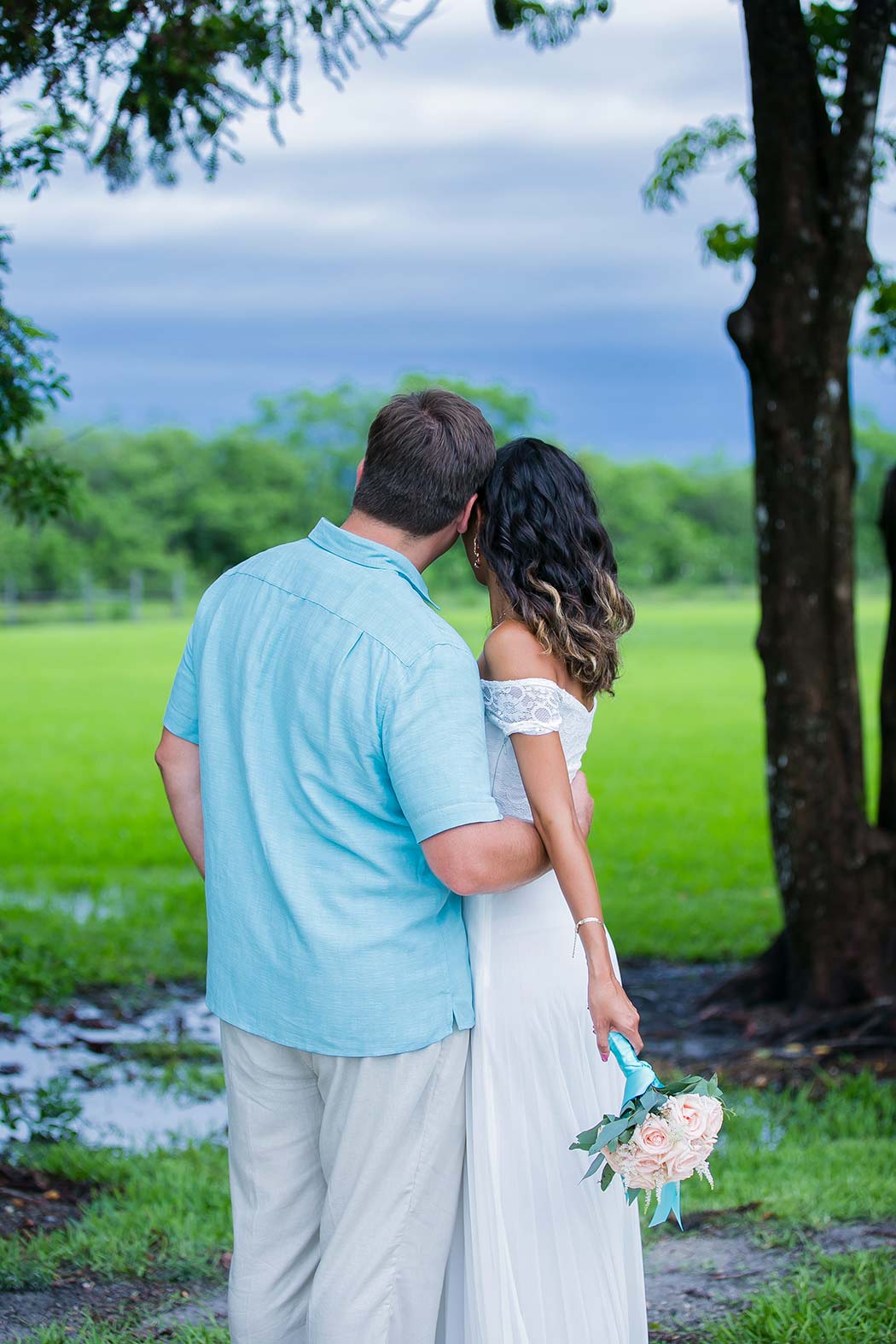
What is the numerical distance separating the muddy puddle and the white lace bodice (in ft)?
7.66

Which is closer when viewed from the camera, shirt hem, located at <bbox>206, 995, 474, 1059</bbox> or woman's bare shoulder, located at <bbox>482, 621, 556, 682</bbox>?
shirt hem, located at <bbox>206, 995, 474, 1059</bbox>

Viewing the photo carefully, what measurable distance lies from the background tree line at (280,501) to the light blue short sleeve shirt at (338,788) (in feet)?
139

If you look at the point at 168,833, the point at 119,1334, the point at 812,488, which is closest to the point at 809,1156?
the point at 119,1334

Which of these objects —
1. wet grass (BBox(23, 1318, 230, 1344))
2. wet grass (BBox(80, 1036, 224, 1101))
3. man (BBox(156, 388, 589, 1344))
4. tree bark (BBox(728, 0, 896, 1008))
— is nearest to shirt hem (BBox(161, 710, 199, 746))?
man (BBox(156, 388, 589, 1344))

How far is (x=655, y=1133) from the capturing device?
228 cm

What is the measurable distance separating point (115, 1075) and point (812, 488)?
376 cm

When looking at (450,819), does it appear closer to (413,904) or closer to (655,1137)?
(413,904)

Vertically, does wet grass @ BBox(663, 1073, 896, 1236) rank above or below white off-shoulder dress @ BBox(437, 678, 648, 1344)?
below

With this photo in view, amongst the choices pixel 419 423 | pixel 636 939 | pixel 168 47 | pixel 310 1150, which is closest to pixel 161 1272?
pixel 310 1150

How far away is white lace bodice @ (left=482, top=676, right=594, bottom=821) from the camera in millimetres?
2410

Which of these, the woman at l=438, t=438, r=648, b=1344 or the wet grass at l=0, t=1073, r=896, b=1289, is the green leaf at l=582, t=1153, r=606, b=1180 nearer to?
the woman at l=438, t=438, r=648, b=1344

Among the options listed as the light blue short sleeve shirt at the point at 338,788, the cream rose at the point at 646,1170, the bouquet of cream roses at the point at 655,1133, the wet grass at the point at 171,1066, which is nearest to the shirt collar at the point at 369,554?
the light blue short sleeve shirt at the point at 338,788

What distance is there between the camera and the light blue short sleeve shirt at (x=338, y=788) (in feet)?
7.22

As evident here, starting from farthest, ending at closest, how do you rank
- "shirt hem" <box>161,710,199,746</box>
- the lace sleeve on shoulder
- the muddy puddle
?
the muddy puddle < "shirt hem" <box>161,710,199,746</box> < the lace sleeve on shoulder
